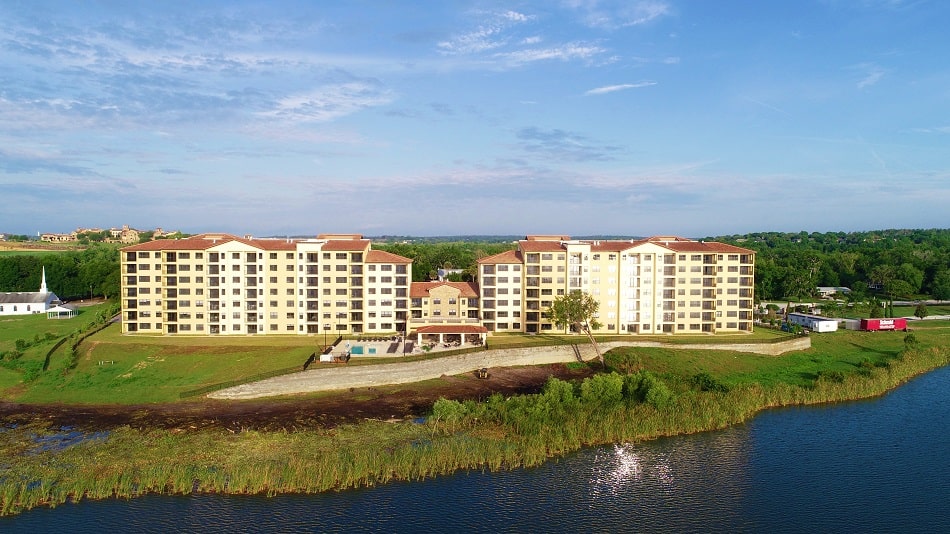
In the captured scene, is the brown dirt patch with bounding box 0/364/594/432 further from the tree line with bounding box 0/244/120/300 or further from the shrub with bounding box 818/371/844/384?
the tree line with bounding box 0/244/120/300

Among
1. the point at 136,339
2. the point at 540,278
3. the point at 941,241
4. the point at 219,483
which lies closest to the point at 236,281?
the point at 136,339

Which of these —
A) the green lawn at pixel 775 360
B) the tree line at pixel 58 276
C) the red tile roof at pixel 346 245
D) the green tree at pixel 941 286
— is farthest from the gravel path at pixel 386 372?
the green tree at pixel 941 286

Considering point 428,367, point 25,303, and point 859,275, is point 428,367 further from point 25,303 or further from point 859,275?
point 859,275

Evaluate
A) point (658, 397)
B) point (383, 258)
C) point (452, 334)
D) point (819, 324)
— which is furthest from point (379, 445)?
point (819, 324)

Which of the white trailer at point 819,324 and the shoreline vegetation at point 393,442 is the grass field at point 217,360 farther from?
the shoreline vegetation at point 393,442

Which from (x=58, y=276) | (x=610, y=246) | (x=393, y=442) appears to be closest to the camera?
(x=393, y=442)

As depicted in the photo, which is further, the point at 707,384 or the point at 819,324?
the point at 819,324
